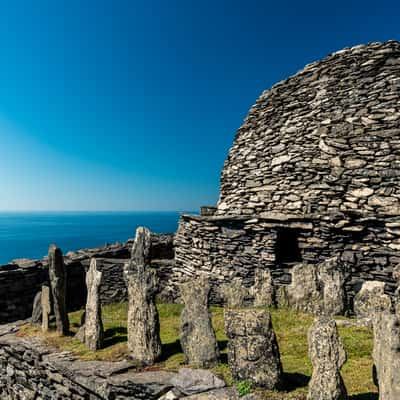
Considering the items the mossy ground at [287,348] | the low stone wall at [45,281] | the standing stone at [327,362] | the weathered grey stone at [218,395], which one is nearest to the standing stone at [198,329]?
the mossy ground at [287,348]

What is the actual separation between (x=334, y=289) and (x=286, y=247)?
363 centimetres

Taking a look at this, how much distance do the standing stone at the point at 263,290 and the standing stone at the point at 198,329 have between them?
10.5 feet

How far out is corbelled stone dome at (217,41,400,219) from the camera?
10.3m

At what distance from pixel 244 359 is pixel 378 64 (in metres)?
Answer: 11.2

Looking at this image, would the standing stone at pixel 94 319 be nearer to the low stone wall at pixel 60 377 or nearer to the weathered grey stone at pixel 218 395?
the low stone wall at pixel 60 377

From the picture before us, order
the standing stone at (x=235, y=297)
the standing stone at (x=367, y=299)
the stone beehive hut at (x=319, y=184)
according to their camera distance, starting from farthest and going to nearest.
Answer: the stone beehive hut at (x=319, y=184), the standing stone at (x=235, y=297), the standing stone at (x=367, y=299)

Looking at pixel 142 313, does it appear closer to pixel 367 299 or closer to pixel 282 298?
pixel 282 298

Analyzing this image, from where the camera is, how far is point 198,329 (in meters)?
5.20

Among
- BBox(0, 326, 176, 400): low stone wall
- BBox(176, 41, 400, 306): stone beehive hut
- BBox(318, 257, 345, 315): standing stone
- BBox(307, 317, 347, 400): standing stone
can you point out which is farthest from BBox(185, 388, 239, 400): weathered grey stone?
BBox(176, 41, 400, 306): stone beehive hut

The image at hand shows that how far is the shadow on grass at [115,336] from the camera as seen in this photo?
661cm

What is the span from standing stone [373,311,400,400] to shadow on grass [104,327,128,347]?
497 centimetres

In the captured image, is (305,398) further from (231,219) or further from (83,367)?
(231,219)

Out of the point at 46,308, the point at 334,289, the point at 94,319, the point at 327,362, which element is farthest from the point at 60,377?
the point at 334,289

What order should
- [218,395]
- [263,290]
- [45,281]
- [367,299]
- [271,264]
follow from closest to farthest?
[218,395] → [367,299] → [263,290] → [271,264] → [45,281]
